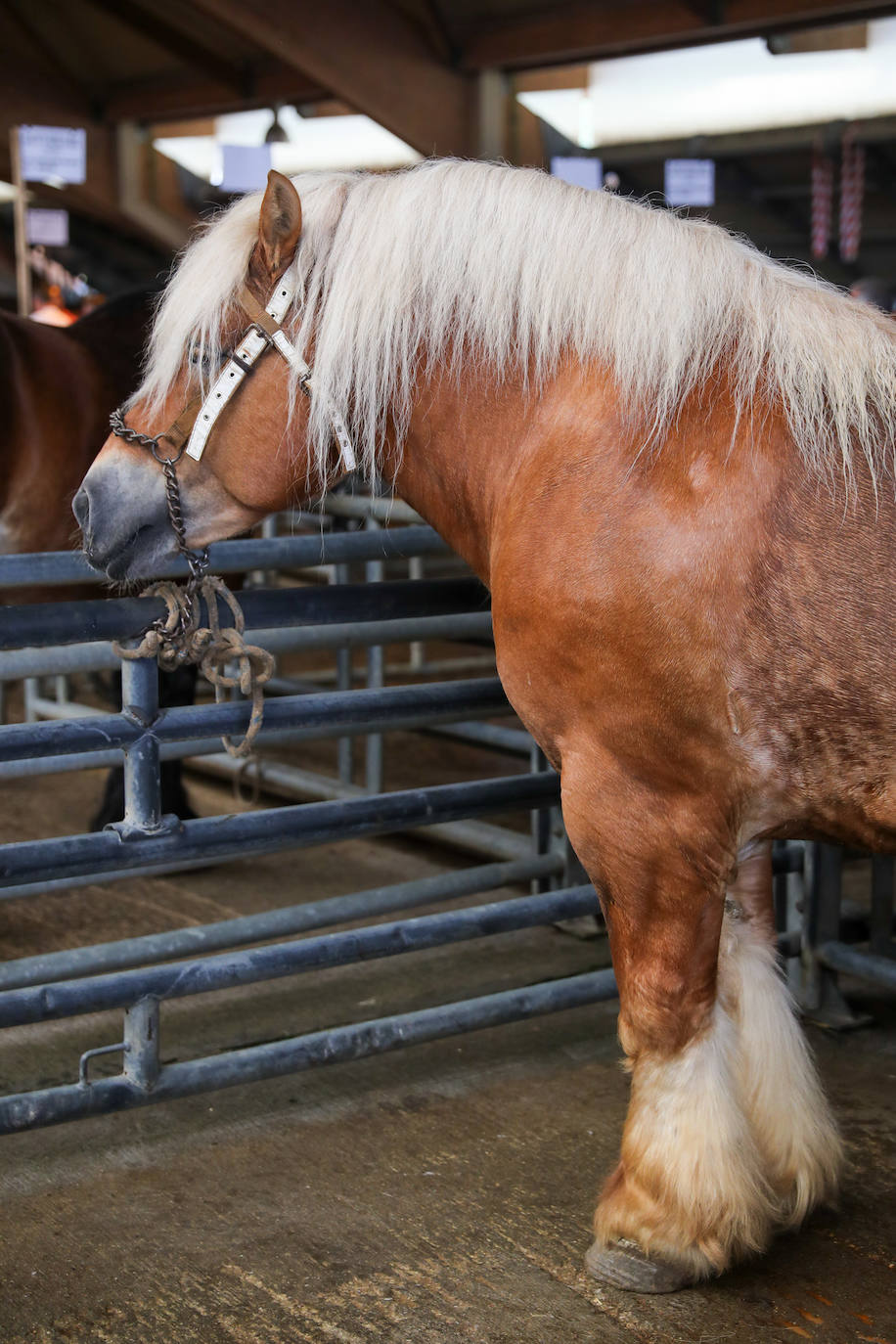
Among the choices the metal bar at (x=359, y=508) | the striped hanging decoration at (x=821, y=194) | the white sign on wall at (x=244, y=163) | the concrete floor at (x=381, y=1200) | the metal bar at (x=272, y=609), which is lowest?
the concrete floor at (x=381, y=1200)

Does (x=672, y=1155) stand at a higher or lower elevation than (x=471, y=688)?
lower

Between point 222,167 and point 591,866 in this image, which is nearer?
point 591,866

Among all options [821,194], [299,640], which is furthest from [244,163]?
[821,194]

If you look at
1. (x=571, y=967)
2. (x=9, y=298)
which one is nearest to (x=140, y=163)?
(x=9, y=298)

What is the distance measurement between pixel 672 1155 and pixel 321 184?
156 cm

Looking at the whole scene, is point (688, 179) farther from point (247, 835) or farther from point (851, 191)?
point (247, 835)

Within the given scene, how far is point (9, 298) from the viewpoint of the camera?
34.9 feet

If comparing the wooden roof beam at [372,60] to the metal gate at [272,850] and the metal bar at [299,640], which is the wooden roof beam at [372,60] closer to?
the metal bar at [299,640]

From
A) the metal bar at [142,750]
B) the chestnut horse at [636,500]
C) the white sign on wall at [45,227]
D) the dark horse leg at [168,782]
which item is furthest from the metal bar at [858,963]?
the white sign on wall at [45,227]

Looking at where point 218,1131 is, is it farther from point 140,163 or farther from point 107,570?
point 140,163

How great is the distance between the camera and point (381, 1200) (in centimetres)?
212

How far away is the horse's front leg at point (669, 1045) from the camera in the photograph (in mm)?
1782

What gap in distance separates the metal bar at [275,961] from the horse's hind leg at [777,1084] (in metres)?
0.54

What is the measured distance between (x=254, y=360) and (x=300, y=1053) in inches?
47.7
